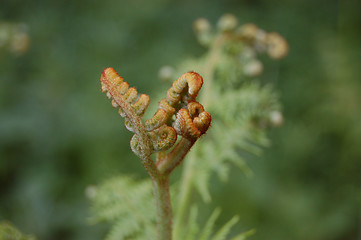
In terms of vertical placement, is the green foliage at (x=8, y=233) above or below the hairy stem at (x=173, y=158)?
above

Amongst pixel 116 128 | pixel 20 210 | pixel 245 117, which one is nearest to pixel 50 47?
pixel 116 128

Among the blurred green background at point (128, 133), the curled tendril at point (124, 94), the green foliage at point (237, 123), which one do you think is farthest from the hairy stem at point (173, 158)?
the blurred green background at point (128, 133)

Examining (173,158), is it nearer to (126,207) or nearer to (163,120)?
(163,120)

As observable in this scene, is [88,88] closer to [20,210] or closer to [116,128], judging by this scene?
[116,128]

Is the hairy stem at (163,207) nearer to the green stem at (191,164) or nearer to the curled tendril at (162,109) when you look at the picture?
the curled tendril at (162,109)

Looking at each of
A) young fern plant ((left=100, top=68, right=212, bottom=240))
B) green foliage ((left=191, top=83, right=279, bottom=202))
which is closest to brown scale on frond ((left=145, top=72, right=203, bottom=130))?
young fern plant ((left=100, top=68, right=212, bottom=240))

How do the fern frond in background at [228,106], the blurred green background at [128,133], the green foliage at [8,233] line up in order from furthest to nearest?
the blurred green background at [128,133], the fern frond in background at [228,106], the green foliage at [8,233]

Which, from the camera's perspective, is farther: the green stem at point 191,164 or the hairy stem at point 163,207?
the green stem at point 191,164

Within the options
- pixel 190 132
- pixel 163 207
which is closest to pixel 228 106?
pixel 163 207
